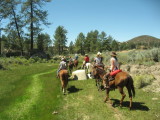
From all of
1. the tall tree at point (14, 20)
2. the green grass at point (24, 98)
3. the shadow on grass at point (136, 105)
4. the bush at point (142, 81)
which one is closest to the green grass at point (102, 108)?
the shadow on grass at point (136, 105)

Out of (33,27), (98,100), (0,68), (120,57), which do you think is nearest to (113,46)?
(33,27)

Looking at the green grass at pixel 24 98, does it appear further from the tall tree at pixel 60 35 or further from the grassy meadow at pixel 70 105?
the tall tree at pixel 60 35

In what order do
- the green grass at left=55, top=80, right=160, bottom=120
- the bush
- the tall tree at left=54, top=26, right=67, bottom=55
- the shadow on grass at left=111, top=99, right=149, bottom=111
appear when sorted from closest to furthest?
the green grass at left=55, top=80, right=160, bottom=120 → the shadow on grass at left=111, top=99, right=149, bottom=111 → the bush → the tall tree at left=54, top=26, right=67, bottom=55

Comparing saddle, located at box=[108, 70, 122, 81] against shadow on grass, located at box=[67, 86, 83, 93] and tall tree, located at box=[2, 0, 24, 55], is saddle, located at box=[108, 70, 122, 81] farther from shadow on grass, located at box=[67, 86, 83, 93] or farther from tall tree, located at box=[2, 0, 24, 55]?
tall tree, located at box=[2, 0, 24, 55]

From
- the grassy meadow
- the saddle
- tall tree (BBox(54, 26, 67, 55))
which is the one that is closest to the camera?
the grassy meadow

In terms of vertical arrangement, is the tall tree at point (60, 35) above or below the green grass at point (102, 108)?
above

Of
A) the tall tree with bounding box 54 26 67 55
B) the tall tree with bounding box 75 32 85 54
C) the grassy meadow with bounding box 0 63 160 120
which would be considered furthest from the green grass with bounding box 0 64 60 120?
the tall tree with bounding box 75 32 85 54

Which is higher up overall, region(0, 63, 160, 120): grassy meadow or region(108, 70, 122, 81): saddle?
region(108, 70, 122, 81): saddle

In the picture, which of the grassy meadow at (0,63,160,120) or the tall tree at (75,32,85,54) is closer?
the grassy meadow at (0,63,160,120)

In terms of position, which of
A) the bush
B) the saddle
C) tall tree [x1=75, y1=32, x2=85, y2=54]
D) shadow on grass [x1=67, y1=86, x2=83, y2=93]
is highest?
tall tree [x1=75, y1=32, x2=85, y2=54]

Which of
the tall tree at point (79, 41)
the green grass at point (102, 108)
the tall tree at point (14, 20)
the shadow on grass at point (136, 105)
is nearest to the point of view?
the green grass at point (102, 108)

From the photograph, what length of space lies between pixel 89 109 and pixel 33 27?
3614cm

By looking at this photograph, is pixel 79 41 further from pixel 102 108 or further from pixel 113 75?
pixel 102 108

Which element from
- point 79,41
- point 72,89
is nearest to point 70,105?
point 72,89
